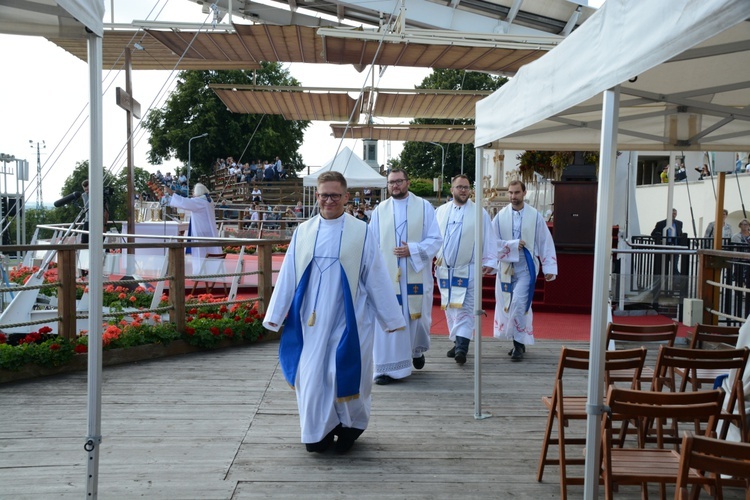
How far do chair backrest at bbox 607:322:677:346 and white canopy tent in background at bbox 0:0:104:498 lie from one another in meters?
3.25

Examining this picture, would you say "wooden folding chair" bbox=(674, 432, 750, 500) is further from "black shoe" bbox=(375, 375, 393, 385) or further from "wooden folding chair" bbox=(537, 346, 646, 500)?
"black shoe" bbox=(375, 375, 393, 385)

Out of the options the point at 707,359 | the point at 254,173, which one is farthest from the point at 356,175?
the point at 254,173

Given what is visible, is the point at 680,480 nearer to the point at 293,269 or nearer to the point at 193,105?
the point at 293,269

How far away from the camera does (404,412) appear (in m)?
6.07

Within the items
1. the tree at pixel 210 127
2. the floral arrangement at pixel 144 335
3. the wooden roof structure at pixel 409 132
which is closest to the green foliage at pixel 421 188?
the tree at pixel 210 127

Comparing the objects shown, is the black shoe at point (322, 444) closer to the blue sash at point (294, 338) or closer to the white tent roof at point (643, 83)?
the blue sash at point (294, 338)

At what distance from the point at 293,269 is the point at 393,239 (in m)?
2.67

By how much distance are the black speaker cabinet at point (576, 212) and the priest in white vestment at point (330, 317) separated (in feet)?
25.9

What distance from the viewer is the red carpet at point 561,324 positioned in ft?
32.6

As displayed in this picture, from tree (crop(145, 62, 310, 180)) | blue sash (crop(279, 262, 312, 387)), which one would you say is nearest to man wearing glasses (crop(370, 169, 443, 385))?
blue sash (crop(279, 262, 312, 387))

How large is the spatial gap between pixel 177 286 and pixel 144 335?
70 cm

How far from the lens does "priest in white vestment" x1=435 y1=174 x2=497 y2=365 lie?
7.98m

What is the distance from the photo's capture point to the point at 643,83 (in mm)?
5012

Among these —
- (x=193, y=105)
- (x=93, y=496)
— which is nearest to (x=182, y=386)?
(x=93, y=496)
